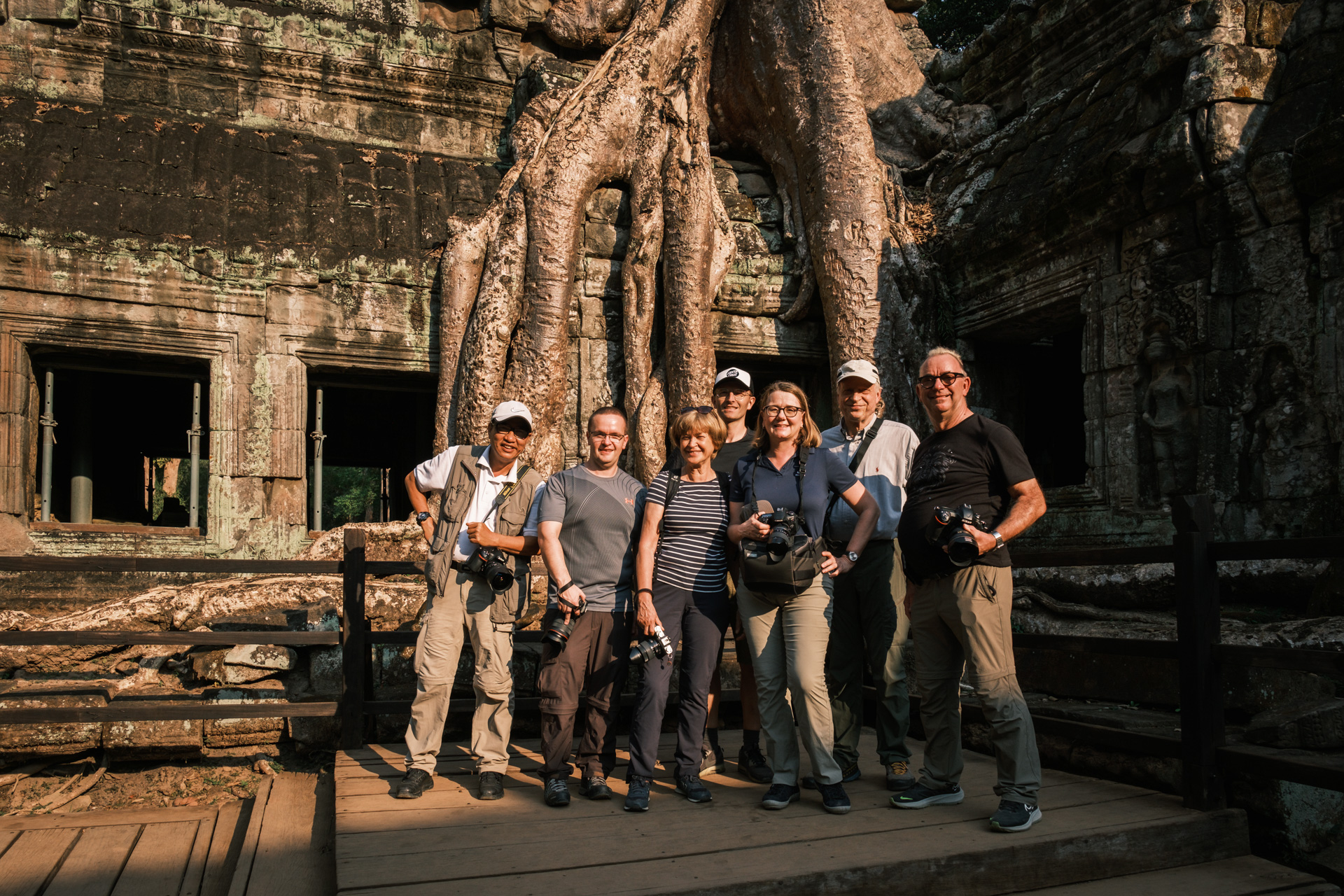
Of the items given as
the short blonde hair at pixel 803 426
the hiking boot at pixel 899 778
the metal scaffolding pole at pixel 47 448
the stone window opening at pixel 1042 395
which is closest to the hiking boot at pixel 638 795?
the hiking boot at pixel 899 778

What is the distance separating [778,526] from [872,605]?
0.66 meters

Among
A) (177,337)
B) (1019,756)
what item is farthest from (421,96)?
(1019,756)

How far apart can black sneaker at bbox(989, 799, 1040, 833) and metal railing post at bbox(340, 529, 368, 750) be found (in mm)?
2772

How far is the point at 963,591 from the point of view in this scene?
304 centimetres

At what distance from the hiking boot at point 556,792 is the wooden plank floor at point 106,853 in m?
1.41

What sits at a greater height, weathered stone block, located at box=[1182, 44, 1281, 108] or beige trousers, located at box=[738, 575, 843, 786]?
weathered stone block, located at box=[1182, 44, 1281, 108]

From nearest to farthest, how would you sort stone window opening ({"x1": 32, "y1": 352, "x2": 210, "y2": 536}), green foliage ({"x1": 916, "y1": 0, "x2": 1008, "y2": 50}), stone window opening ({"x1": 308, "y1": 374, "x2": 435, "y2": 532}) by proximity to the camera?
1. stone window opening ({"x1": 32, "y1": 352, "x2": 210, "y2": 536})
2. stone window opening ({"x1": 308, "y1": 374, "x2": 435, "y2": 532})
3. green foliage ({"x1": 916, "y1": 0, "x2": 1008, "y2": 50})

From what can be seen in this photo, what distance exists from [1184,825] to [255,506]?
6.33 meters

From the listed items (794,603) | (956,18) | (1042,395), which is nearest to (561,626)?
(794,603)

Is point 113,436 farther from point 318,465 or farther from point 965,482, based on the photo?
point 965,482

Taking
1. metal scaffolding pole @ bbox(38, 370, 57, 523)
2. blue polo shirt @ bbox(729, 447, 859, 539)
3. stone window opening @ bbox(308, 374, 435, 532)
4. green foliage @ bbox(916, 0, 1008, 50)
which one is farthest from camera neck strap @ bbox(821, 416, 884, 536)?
green foliage @ bbox(916, 0, 1008, 50)

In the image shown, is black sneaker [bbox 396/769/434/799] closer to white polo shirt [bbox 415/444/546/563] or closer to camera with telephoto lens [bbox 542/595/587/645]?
camera with telephoto lens [bbox 542/595/587/645]

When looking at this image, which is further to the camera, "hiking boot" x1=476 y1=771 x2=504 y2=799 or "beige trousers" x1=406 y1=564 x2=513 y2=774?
"beige trousers" x1=406 y1=564 x2=513 y2=774

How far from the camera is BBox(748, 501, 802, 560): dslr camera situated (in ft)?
10.1
